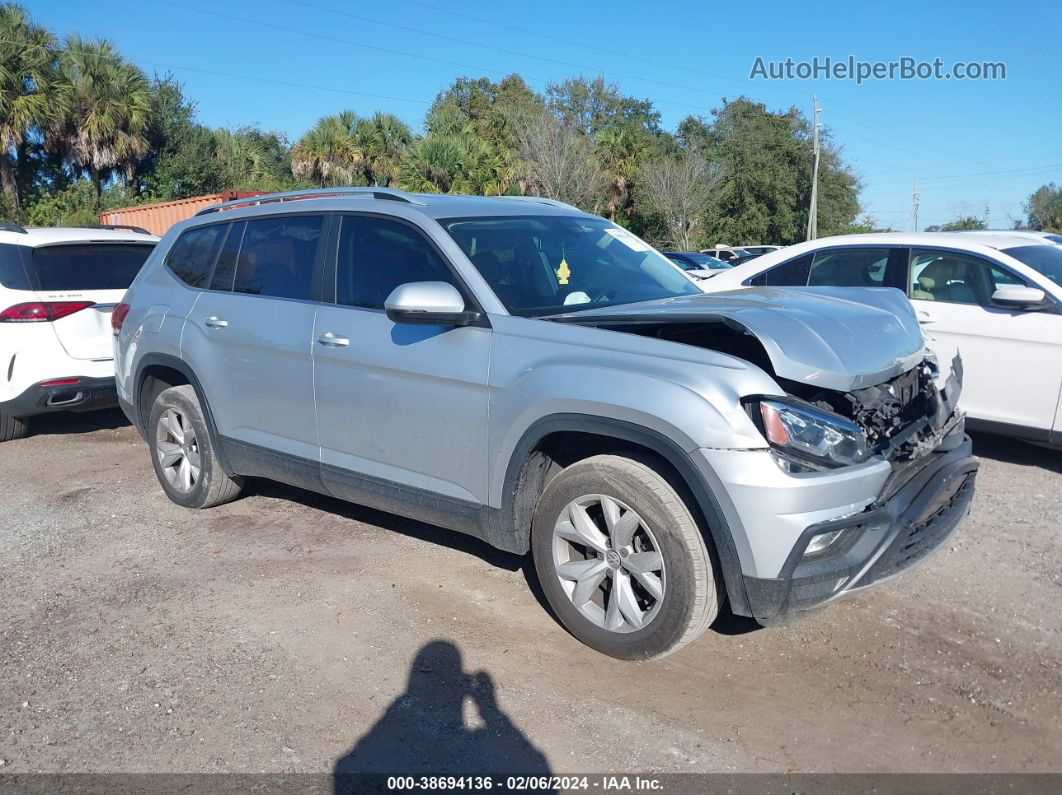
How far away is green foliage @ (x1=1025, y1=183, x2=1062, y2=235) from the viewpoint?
149 feet

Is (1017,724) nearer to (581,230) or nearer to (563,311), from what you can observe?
(563,311)

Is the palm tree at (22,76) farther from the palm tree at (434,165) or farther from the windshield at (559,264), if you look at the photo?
the windshield at (559,264)

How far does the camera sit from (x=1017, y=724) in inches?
124

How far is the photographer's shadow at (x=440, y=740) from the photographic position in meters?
2.96

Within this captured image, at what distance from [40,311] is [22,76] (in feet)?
87.7

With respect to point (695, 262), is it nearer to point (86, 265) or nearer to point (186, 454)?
point (86, 265)

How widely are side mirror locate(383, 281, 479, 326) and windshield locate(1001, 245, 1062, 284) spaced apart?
4.48 meters

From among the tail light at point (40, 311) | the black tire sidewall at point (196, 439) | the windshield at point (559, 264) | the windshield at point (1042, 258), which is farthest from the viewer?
the tail light at point (40, 311)

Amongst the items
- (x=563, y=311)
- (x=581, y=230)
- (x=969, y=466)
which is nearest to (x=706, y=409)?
(x=563, y=311)

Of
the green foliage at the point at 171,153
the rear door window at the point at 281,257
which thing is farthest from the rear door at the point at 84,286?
the green foliage at the point at 171,153

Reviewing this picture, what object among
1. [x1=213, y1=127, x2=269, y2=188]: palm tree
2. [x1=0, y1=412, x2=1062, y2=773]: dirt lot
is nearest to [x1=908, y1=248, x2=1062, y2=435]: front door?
[x1=0, y1=412, x2=1062, y2=773]: dirt lot

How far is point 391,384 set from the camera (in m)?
4.18

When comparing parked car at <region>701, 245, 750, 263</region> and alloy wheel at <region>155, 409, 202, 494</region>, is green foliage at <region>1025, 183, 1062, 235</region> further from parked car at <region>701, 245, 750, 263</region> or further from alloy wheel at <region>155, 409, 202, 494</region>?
alloy wheel at <region>155, 409, 202, 494</region>

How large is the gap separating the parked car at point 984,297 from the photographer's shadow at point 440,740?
3.73 m
